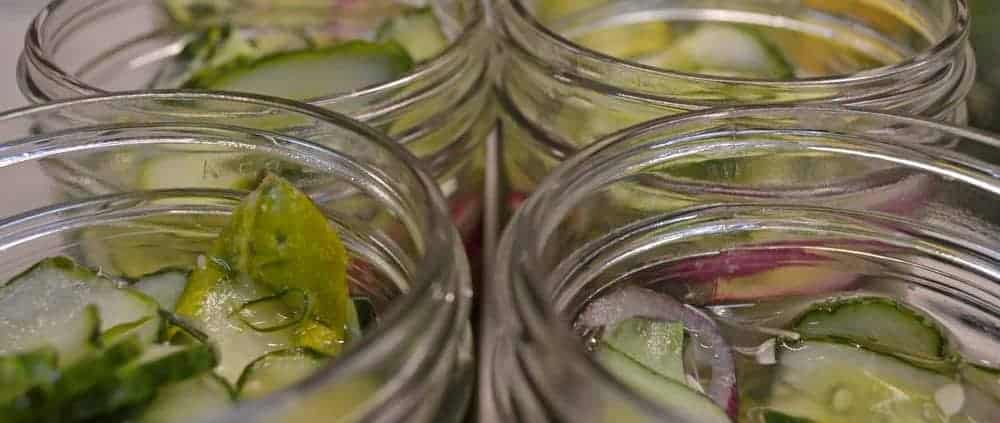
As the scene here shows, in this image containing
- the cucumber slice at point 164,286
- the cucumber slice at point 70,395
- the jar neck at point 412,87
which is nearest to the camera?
the cucumber slice at point 70,395

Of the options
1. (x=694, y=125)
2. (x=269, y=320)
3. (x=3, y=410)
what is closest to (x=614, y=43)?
(x=694, y=125)

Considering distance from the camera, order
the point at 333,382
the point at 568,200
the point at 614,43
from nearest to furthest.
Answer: the point at 333,382 < the point at 568,200 < the point at 614,43

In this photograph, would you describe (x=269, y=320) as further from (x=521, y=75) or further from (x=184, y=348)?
(x=521, y=75)

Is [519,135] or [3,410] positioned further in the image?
[519,135]

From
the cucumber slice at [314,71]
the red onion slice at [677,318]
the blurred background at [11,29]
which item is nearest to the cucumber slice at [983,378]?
the red onion slice at [677,318]

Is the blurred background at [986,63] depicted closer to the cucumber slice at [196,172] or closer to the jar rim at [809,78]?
the jar rim at [809,78]

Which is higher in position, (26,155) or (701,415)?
(26,155)

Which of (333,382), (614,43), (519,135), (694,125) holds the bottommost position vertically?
(333,382)

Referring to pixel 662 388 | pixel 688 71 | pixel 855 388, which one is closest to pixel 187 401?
pixel 662 388
